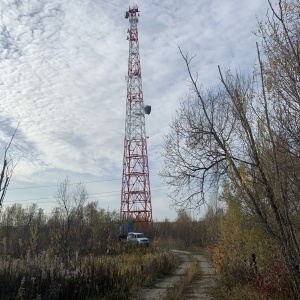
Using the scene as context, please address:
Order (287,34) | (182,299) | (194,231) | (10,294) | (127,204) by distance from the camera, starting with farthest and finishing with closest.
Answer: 1. (194,231)
2. (127,204)
3. (182,299)
4. (10,294)
5. (287,34)

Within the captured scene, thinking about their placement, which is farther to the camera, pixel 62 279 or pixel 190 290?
pixel 190 290

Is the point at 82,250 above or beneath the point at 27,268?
above

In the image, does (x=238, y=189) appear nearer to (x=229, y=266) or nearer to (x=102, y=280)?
(x=102, y=280)

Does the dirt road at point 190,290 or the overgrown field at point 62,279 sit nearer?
the overgrown field at point 62,279

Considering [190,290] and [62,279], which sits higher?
[62,279]

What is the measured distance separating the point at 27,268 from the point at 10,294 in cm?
97

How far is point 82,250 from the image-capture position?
19.3m

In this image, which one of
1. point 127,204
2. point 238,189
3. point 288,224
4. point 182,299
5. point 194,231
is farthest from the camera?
point 194,231

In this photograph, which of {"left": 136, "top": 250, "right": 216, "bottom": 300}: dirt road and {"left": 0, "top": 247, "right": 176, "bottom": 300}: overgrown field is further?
{"left": 136, "top": 250, "right": 216, "bottom": 300}: dirt road

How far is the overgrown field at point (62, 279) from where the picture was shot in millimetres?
8594

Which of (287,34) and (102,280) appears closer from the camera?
(287,34)

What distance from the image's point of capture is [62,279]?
988cm

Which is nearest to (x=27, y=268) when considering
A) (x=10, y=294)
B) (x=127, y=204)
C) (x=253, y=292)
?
(x=10, y=294)

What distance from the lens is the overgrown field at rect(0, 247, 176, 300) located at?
8.59m
